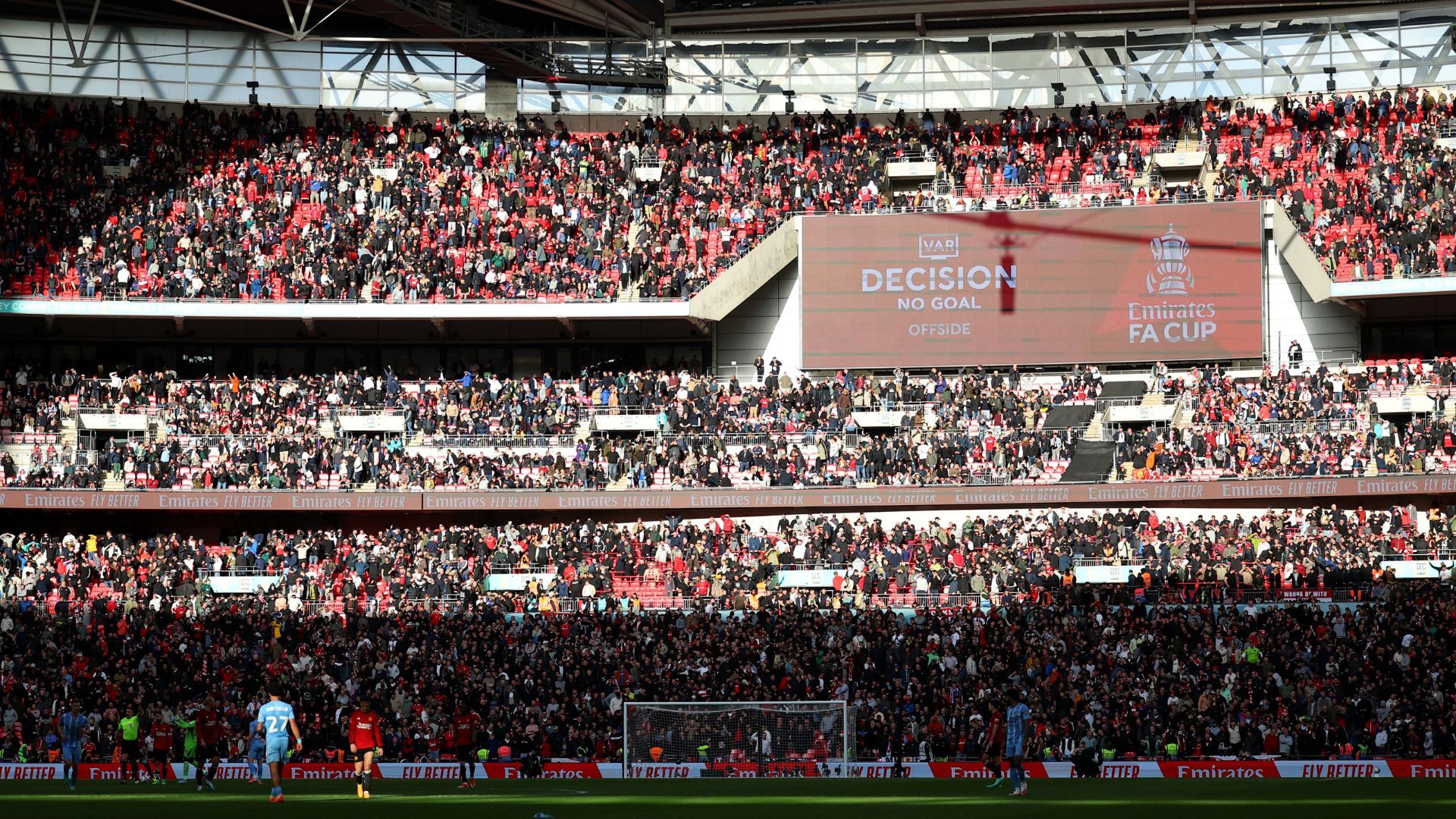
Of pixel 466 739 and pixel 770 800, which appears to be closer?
pixel 770 800

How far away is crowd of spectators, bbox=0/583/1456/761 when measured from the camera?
29984mm

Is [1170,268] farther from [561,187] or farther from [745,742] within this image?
[745,742]

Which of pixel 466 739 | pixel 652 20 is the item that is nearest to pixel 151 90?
pixel 652 20

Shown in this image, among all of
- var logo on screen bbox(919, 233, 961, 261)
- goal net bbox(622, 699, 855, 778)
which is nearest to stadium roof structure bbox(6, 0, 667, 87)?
var logo on screen bbox(919, 233, 961, 261)

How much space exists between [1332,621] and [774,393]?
58.5ft

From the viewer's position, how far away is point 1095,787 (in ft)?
78.0

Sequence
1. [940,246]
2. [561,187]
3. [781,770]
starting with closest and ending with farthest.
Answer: [781,770] → [940,246] → [561,187]

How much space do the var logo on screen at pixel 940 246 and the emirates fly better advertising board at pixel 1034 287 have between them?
1.7 inches

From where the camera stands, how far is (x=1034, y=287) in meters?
49.2

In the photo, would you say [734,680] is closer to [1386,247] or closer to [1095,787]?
[1095,787]

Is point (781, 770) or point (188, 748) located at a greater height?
point (188, 748)

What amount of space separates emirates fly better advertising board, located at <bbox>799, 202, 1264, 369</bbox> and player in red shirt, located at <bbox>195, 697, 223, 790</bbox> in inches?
1031

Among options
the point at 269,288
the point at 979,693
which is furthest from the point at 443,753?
the point at 269,288

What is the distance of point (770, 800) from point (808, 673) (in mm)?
12830
